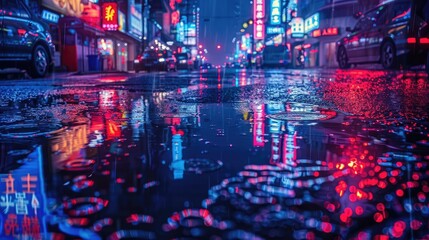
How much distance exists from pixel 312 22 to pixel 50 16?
36006mm

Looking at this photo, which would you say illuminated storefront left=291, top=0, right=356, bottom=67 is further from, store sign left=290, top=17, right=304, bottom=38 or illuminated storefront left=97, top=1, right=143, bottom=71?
illuminated storefront left=97, top=1, right=143, bottom=71

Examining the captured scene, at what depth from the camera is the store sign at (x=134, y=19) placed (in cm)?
3619

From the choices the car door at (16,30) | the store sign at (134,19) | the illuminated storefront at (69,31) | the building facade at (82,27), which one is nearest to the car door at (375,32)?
the car door at (16,30)

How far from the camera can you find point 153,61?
2789 cm

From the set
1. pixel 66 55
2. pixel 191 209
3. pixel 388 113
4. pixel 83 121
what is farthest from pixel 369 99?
pixel 66 55

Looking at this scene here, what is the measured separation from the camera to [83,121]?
10.9 ft

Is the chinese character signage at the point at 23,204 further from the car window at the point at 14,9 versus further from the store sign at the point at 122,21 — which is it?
the store sign at the point at 122,21

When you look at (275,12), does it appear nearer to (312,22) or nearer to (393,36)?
(312,22)

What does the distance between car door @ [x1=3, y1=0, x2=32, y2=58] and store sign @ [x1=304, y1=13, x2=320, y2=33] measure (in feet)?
139

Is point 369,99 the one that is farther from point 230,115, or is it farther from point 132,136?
point 132,136

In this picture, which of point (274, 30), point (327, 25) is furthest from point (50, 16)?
point (274, 30)

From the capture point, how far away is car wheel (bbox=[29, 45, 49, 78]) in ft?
34.7

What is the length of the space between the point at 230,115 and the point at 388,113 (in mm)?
1282

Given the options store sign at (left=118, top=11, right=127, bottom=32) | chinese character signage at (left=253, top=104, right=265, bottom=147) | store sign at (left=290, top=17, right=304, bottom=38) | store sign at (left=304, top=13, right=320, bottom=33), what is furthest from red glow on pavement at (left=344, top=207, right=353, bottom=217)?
store sign at (left=290, top=17, right=304, bottom=38)
